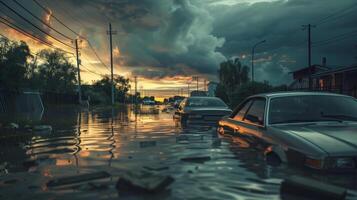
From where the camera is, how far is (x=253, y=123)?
21.8 ft

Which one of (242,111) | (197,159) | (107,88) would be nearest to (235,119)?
(242,111)

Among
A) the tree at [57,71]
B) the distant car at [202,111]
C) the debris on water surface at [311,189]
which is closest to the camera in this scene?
the debris on water surface at [311,189]

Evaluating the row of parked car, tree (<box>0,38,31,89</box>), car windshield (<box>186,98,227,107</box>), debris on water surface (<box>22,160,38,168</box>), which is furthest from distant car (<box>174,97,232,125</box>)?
tree (<box>0,38,31,89</box>)

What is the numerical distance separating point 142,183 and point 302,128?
2707 mm

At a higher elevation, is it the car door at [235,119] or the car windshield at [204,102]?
the car windshield at [204,102]

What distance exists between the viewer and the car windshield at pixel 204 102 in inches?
603

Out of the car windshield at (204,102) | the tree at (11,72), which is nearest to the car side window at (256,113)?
the car windshield at (204,102)

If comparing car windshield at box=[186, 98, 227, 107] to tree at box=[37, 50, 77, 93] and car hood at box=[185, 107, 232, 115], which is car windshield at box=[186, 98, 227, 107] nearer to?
car hood at box=[185, 107, 232, 115]

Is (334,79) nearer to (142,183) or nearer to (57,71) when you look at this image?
(142,183)

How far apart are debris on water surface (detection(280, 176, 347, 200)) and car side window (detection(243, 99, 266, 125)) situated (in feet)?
7.05

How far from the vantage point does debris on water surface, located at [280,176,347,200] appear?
3820 millimetres

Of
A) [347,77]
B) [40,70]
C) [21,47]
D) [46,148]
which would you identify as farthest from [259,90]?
[40,70]

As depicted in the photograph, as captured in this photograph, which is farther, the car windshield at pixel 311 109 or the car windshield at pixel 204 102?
the car windshield at pixel 204 102

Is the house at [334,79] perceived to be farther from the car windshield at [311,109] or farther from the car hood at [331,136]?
the car hood at [331,136]
